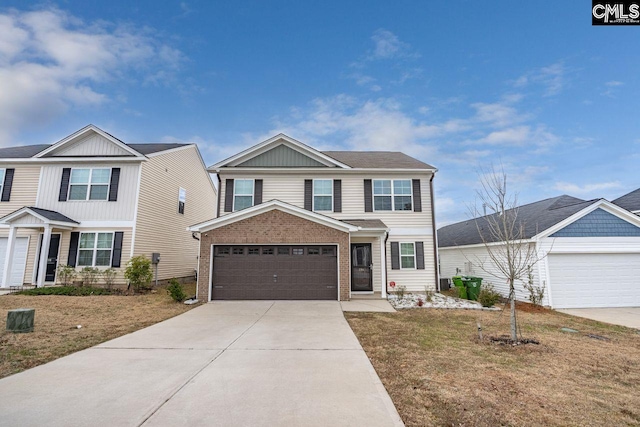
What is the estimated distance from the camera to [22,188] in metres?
14.7

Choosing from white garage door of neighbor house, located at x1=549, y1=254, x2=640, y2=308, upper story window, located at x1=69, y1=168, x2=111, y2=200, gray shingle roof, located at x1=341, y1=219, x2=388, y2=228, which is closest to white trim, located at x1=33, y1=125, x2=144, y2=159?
upper story window, located at x1=69, y1=168, x2=111, y2=200

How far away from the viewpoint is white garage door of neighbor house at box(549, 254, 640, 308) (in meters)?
11.6

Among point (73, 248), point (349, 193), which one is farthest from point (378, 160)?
point (73, 248)

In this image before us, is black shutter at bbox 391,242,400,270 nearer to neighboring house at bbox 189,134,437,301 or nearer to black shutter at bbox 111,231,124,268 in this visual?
neighboring house at bbox 189,134,437,301

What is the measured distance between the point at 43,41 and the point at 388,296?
17.6m

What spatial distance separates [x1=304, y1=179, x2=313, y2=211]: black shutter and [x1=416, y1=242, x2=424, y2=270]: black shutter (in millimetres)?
5385

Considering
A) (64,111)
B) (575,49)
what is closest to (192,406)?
(575,49)

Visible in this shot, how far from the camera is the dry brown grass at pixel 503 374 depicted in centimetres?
339

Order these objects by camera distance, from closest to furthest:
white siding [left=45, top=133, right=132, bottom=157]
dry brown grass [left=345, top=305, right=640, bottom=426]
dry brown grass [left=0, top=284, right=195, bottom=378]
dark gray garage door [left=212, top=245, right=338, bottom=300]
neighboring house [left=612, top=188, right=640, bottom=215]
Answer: dry brown grass [left=345, top=305, right=640, bottom=426] → dry brown grass [left=0, top=284, right=195, bottom=378] → dark gray garage door [left=212, top=245, right=338, bottom=300] → white siding [left=45, top=133, right=132, bottom=157] → neighboring house [left=612, top=188, right=640, bottom=215]

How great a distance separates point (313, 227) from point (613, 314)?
431 inches

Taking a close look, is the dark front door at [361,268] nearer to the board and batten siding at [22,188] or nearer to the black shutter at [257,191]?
the black shutter at [257,191]

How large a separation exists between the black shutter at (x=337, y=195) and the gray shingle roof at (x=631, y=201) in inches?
607

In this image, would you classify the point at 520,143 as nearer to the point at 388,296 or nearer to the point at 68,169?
the point at 388,296

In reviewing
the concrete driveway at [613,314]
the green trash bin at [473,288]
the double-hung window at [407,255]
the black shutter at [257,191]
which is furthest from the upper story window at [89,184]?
the concrete driveway at [613,314]
